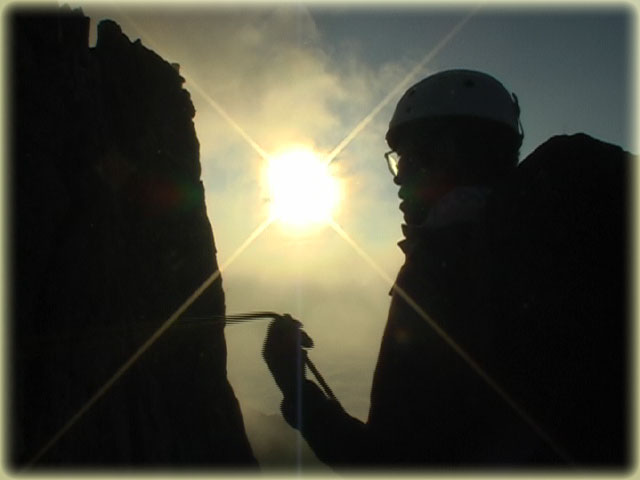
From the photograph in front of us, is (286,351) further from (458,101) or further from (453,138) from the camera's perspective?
(458,101)

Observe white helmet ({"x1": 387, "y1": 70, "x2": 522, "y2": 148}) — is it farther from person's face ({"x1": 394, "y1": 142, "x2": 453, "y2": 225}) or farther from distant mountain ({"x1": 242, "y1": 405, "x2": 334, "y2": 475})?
distant mountain ({"x1": 242, "y1": 405, "x2": 334, "y2": 475})


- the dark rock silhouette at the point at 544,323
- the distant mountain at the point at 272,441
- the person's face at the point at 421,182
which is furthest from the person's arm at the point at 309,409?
the distant mountain at the point at 272,441

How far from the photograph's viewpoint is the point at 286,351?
442 centimetres

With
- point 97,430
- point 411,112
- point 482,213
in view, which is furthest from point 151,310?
point 482,213

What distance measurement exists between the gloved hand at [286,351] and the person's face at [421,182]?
1.48 metres

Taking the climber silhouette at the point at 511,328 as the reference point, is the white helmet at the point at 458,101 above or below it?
above

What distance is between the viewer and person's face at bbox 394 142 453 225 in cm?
396

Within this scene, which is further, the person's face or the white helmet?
the white helmet

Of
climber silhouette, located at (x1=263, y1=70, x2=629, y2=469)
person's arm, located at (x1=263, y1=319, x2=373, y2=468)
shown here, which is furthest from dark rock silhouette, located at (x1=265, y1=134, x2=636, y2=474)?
person's arm, located at (x1=263, y1=319, x2=373, y2=468)

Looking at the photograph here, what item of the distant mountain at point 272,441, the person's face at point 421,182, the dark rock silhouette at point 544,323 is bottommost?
the dark rock silhouette at point 544,323

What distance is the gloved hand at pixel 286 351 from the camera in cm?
429

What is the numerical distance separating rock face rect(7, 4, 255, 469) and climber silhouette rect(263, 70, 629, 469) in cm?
268

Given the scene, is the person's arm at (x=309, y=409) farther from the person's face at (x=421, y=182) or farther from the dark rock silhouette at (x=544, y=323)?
the person's face at (x=421, y=182)

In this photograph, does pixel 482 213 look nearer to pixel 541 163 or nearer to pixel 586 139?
pixel 541 163
